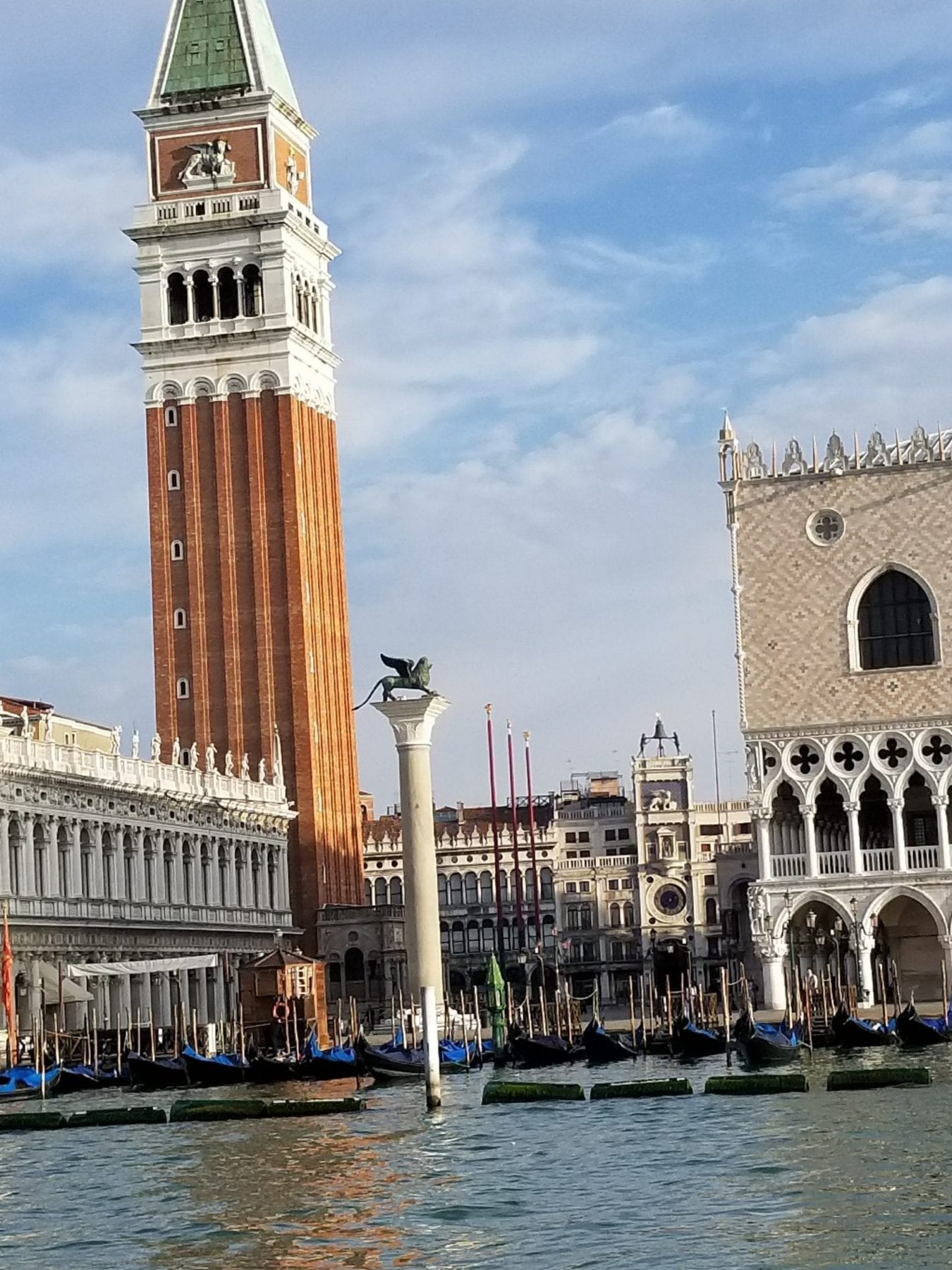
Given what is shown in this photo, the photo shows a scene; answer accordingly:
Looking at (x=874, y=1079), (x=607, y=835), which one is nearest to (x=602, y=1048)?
(x=874, y=1079)

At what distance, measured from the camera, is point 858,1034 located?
52.4 meters

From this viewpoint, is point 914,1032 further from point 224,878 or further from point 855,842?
point 224,878

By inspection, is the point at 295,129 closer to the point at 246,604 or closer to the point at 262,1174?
the point at 246,604

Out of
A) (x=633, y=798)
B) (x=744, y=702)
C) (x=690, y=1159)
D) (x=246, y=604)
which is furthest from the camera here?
(x=633, y=798)

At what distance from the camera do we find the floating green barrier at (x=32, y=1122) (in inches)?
1668

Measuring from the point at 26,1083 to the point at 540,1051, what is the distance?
1086 cm

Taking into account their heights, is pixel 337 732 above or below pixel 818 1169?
above

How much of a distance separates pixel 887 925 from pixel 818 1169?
33719mm

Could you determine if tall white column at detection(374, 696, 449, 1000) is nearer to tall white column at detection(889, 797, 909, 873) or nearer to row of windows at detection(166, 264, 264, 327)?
tall white column at detection(889, 797, 909, 873)

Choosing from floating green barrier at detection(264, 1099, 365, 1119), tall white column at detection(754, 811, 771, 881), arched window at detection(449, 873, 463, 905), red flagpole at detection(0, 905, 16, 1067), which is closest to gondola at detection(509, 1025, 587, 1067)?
red flagpole at detection(0, 905, 16, 1067)

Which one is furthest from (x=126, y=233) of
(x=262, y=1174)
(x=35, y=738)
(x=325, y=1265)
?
(x=325, y=1265)

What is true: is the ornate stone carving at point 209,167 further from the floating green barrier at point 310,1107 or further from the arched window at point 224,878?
the floating green barrier at point 310,1107

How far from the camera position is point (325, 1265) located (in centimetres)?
2548

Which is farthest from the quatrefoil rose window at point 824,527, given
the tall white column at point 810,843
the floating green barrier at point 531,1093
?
the floating green barrier at point 531,1093
